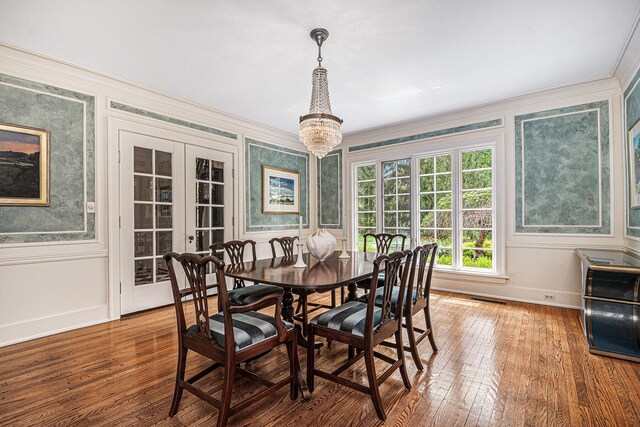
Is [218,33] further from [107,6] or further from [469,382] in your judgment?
[469,382]

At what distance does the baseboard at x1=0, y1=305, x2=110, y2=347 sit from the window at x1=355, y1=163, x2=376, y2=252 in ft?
13.3

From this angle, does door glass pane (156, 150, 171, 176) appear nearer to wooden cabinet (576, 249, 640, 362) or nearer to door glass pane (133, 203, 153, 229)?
door glass pane (133, 203, 153, 229)

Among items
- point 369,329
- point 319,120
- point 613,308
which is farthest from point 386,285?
point 613,308

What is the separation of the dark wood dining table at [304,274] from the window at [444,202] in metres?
2.30

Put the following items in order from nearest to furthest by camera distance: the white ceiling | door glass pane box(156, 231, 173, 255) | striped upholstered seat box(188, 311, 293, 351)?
striped upholstered seat box(188, 311, 293, 351)
the white ceiling
door glass pane box(156, 231, 173, 255)

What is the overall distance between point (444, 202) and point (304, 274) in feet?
10.8

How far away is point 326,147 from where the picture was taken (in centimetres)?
301

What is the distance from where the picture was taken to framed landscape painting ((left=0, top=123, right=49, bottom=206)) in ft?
9.39

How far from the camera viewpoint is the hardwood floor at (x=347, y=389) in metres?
1.82

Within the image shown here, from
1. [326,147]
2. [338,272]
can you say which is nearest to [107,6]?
[326,147]

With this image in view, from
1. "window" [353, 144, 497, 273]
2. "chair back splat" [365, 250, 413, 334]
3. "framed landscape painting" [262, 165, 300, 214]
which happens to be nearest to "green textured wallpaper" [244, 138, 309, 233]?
"framed landscape painting" [262, 165, 300, 214]

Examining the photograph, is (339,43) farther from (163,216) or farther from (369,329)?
(163,216)

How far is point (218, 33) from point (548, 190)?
4206 millimetres

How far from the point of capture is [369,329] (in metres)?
1.84
